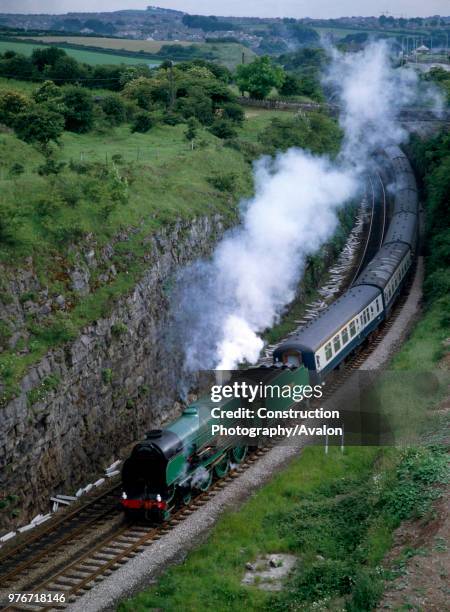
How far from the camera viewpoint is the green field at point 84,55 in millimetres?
68812

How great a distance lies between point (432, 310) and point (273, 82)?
132ft

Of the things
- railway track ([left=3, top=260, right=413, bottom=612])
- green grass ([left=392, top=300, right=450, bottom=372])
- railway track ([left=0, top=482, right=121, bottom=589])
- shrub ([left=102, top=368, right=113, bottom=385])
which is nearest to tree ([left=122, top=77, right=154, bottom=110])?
green grass ([left=392, top=300, right=450, bottom=372])

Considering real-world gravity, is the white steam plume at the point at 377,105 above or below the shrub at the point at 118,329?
above

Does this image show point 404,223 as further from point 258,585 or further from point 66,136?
point 258,585

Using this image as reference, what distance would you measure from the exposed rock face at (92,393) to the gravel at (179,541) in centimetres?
485

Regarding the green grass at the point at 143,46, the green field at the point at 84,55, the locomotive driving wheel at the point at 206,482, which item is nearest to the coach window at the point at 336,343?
the locomotive driving wheel at the point at 206,482

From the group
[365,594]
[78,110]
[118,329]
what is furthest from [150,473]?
[78,110]

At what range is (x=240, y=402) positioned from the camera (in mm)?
23250

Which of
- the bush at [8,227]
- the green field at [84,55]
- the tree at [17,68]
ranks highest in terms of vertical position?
the green field at [84,55]

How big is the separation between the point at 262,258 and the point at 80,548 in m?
19.7

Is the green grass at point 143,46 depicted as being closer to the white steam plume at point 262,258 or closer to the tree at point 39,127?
the white steam plume at point 262,258

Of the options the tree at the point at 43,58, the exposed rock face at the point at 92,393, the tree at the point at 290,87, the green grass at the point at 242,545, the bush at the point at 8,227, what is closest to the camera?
the green grass at the point at 242,545

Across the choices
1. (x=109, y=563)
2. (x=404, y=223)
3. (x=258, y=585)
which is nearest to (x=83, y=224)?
(x=109, y=563)

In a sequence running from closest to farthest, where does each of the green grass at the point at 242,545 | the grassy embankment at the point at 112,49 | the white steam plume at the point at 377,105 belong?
the green grass at the point at 242,545 → the white steam plume at the point at 377,105 → the grassy embankment at the point at 112,49
